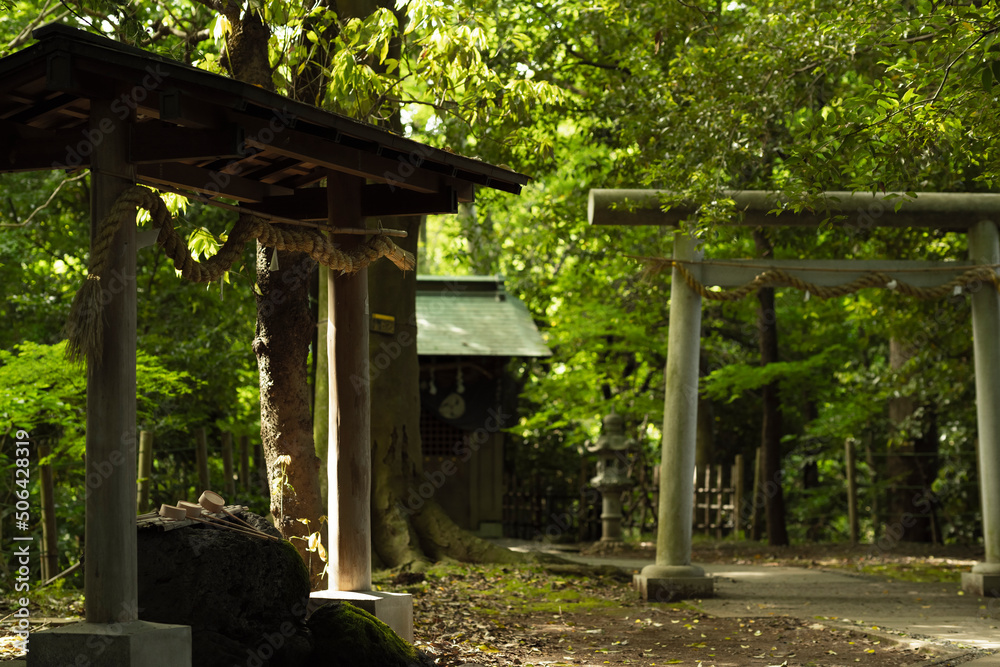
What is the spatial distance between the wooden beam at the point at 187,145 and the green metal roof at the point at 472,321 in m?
10.2

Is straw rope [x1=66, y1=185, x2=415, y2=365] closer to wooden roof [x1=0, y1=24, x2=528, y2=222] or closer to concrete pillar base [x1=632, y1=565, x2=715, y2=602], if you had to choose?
wooden roof [x1=0, y1=24, x2=528, y2=222]

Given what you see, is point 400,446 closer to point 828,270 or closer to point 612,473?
point 828,270

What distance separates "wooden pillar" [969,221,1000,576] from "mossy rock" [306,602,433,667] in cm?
651

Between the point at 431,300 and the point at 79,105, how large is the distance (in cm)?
1262

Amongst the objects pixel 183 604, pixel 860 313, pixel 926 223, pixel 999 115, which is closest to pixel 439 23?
pixel 999 115

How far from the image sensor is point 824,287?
9.28 metres

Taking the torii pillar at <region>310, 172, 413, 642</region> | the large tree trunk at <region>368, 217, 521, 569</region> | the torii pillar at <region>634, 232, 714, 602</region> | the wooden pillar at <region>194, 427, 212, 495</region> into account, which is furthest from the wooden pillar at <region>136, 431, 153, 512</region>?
the torii pillar at <region>634, 232, 714, 602</region>

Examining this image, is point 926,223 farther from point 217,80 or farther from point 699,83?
point 217,80

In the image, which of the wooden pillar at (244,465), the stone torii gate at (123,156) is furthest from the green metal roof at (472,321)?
the stone torii gate at (123,156)

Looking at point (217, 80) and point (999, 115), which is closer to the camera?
point (217, 80)

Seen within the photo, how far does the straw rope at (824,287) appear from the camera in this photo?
9094 millimetres

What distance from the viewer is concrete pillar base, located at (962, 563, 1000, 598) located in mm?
8898

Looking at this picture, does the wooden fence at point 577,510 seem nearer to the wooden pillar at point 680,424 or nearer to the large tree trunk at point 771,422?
the large tree trunk at point 771,422

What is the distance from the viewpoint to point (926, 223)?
922cm
